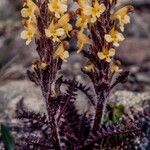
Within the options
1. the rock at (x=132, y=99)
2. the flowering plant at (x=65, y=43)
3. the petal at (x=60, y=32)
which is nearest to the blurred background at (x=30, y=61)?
the rock at (x=132, y=99)

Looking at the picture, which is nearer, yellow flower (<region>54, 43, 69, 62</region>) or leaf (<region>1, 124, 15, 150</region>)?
yellow flower (<region>54, 43, 69, 62</region>)

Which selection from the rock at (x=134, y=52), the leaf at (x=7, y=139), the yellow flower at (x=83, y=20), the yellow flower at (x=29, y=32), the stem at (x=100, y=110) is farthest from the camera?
the rock at (x=134, y=52)

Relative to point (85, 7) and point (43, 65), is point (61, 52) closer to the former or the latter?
point (43, 65)

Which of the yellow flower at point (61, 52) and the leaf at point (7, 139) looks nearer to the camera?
the yellow flower at point (61, 52)

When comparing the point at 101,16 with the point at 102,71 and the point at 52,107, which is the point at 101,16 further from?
Result: the point at 52,107

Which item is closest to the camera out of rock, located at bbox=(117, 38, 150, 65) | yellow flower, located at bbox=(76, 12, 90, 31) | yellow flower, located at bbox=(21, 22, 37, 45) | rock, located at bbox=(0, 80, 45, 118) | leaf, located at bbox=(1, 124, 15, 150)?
yellow flower, located at bbox=(21, 22, 37, 45)

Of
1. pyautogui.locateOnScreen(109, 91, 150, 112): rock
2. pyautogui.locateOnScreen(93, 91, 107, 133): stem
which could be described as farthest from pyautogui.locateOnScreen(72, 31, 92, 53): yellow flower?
pyautogui.locateOnScreen(109, 91, 150, 112): rock

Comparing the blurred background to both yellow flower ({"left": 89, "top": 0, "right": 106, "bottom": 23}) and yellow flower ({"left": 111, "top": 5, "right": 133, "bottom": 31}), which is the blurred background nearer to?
yellow flower ({"left": 111, "top": 5, "right": 133, "bottom": 31})

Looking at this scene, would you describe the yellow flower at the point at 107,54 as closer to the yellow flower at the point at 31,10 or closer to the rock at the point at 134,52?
the yellow flower at the point at 31,10

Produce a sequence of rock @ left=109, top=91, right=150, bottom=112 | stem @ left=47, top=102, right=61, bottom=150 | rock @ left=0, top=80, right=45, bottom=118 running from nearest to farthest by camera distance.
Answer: stem @ left=47, top=102, right=61, bottom=150 < rock @ left=109, top=91, right=150, bottom=112 < rock @ left=0, top=80, right=45, bottom=118
